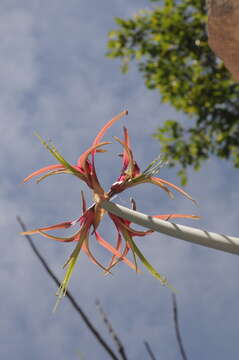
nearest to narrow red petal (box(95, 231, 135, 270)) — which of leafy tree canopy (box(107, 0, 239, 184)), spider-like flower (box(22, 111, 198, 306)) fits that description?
spider-like flower (box(22, 111, 198, 306))

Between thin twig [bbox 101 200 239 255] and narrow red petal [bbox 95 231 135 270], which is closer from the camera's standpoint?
thin twig [bbox 101 200 239 255]

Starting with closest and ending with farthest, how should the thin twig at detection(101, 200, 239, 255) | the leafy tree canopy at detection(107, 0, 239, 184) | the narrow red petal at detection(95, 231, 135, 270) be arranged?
the thin twig at detection(101, 200, 239, 255) → the narrow red petal at detection(95, 231, 135, 270) → the leafy tree canopy at detection(107, 0, 239, 184)

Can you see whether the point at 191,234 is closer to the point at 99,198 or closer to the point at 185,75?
the point at 99,198

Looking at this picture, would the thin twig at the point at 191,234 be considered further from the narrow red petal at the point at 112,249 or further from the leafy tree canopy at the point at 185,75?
the leafy tree canopy at the point at 185,75

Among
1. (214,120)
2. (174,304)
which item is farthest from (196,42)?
(174,304)

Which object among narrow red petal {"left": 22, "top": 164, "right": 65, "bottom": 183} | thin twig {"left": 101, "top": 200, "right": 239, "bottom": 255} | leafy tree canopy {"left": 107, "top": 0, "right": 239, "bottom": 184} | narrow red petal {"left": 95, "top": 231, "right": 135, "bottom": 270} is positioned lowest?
thin twig {"left": 101, "top": 200, "right": 239, "bottom": 255}

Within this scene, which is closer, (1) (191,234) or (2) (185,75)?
(1) (191,234)

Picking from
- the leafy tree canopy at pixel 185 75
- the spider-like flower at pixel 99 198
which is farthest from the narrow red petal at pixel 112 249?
the leafy tree canopy at pixel 185 75

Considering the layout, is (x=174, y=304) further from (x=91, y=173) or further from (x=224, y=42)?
(x=224, y=42)

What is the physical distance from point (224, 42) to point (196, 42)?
5.26 m

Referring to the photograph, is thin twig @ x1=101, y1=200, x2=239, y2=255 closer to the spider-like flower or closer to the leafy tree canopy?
the spider-like flower

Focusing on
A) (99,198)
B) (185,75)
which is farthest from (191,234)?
(185,75)

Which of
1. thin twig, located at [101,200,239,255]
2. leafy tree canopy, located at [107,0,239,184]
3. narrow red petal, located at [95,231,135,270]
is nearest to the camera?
thin twig, located at [101,200,239,255]

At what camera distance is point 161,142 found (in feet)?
24.4
